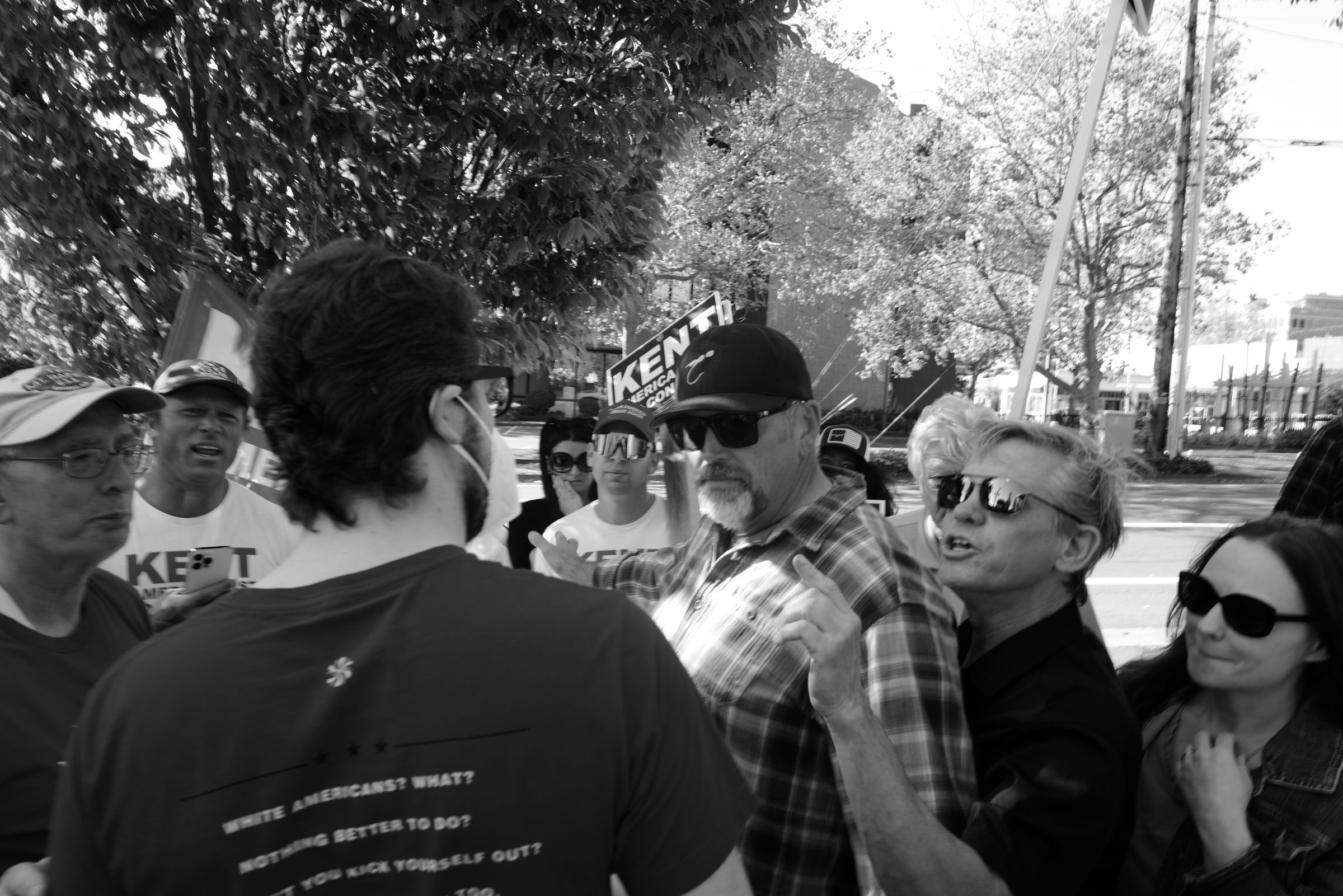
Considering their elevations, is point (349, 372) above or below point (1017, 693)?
above

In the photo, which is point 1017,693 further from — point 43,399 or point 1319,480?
point 43,399

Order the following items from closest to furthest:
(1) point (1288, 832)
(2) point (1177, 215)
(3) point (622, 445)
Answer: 1. (1) point (1288, 832)
2. (3) point (622, 445)
3. (2) point (1177, 215)

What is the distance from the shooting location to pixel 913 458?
11.2ft

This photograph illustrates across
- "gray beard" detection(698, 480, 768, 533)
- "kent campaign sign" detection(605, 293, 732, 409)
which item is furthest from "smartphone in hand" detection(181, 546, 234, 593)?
"kent campaign sign" detection(605, 293, 732, 409)

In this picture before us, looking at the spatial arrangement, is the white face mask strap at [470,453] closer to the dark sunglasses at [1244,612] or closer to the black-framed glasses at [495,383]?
the black-framed glasses at [495,383]

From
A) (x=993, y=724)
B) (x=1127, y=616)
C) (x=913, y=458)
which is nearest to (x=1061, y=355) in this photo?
(x=1127, y=616)

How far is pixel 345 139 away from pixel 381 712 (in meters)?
4.07

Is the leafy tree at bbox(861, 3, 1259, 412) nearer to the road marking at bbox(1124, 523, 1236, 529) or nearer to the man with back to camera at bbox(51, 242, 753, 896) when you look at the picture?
the road marking at bbox(1124, 523, 1236, 529)

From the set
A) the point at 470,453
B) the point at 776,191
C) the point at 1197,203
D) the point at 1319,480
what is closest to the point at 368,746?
the point at 470,453

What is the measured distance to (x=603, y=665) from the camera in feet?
3.76

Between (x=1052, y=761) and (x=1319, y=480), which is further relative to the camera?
(x=1319, y=480)

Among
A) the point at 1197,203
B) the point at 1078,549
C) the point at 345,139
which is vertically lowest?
the point at 1078,549

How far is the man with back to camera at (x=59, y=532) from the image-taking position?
6.34ft

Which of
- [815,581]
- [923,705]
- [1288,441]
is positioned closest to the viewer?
[815,581]
